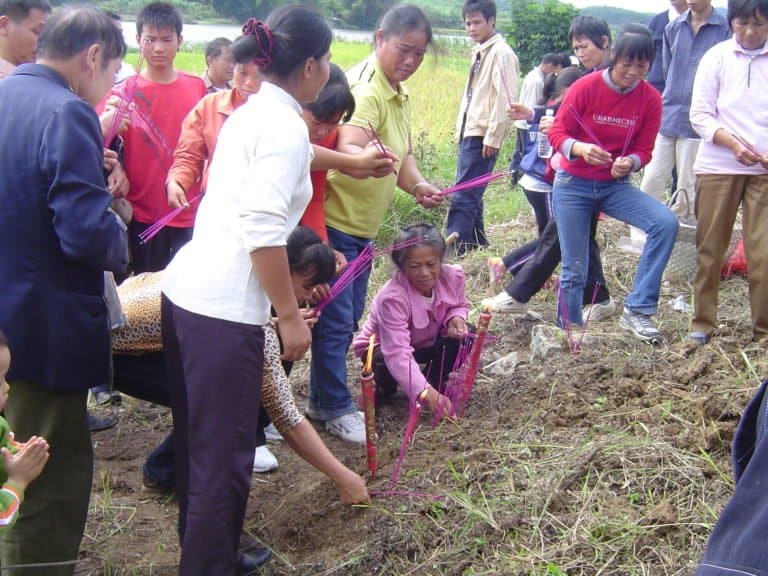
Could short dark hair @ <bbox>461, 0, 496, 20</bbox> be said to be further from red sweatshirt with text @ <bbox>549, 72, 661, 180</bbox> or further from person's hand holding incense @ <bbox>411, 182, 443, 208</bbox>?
person's hand holding incense @ <bbox>411, 182, 443, 208</bbox>

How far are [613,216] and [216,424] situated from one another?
2740 millimetres

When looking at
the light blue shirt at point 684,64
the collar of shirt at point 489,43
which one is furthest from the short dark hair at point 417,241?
the collar of shirt at point 489,43

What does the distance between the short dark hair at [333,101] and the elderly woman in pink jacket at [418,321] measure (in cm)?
72

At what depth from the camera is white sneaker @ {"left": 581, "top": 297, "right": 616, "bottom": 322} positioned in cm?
491

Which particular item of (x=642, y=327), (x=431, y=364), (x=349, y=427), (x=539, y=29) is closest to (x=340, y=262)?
(x=349, y=427)

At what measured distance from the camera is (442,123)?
1209 centimetres

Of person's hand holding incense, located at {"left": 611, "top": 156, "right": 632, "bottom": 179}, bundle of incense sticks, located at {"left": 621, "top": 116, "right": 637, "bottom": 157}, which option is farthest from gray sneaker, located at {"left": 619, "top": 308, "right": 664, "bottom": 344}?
bundle of incense sticks, located at {"left": 621, "top": 116, "right": 637, "bottom": 157}

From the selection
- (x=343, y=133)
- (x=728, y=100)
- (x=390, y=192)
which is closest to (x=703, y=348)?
(x=728, y=100)

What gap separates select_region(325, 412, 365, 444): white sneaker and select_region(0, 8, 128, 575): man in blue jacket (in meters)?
1.38

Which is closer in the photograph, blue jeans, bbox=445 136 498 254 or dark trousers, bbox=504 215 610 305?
dark trousers, bbox=504 215 610 305

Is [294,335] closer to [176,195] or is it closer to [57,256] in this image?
[57,256]

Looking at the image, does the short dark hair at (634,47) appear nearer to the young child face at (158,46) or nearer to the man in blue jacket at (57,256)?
the young child face at (158,46)

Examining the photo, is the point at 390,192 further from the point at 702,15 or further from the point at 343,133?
the point at 702,15

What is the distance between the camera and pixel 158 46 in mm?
4156
